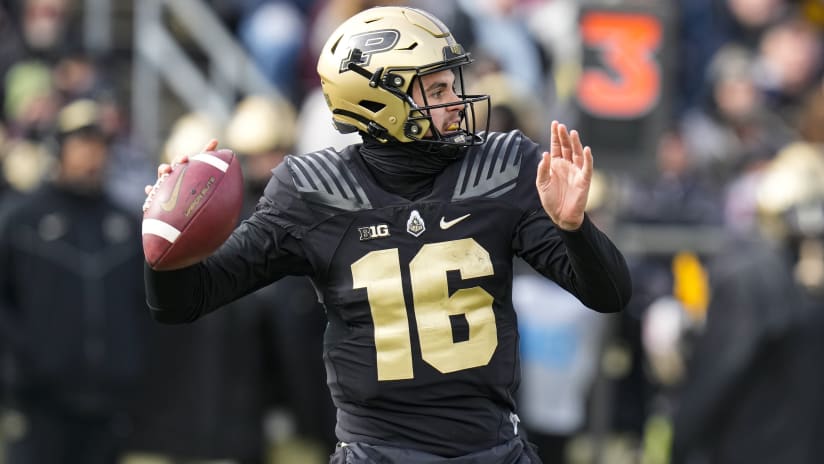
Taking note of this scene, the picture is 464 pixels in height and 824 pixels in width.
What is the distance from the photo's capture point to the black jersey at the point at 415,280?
4902mm

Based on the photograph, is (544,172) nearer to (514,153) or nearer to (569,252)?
(569,252)

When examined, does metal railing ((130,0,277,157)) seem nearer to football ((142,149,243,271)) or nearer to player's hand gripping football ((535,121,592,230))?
football ((142,149,243,271))

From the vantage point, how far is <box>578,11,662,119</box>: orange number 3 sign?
9414 mm

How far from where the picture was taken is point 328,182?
505 centimetres

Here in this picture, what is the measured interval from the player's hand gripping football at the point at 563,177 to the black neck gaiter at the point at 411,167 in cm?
37

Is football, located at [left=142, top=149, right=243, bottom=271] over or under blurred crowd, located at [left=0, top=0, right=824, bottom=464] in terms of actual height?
over

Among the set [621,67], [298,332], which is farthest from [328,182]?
[621,67]

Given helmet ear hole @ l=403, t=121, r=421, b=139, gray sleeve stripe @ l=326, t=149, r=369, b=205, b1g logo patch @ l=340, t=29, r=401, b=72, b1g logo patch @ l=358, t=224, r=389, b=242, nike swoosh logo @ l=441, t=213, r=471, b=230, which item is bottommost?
b1g logo patch @ l=358, t=224, r=389, b=242

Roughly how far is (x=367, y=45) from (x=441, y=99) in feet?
0.88

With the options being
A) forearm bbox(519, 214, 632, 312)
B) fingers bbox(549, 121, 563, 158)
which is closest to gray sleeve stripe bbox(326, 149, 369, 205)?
forearm bbox(519, 214, 632, 312)

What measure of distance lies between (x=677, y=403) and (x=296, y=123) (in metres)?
3.24

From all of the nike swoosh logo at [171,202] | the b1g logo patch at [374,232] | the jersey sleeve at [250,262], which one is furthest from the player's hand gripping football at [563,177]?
the nike swoosh logo at [171,202]

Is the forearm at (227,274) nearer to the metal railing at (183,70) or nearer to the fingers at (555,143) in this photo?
the fingers at (555,143)

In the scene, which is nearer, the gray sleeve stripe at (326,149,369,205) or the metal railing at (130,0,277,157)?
the gray sleeve stripe at (326,149,369,205)
